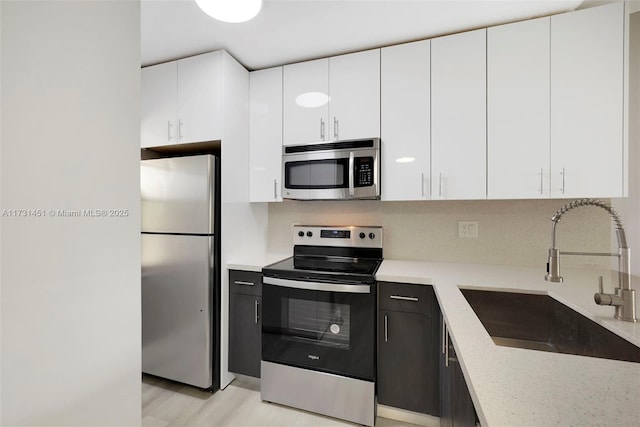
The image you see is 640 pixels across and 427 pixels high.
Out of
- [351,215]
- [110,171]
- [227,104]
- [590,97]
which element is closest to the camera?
[110,171]

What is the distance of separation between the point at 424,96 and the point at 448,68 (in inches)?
8.5

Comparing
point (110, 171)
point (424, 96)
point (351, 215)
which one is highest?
point (424, 96)

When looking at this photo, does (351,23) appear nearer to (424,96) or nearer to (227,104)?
(424,96)

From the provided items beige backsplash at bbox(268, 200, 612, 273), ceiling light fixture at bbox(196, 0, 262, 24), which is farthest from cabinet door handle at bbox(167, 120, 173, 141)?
beige backsplash at bbox(268, 200, 612, 273)

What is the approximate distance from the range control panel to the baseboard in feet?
3.48

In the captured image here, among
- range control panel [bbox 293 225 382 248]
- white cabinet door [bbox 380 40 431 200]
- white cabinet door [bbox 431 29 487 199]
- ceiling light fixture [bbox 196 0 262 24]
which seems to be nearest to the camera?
ceiling light fixture [bbox 196 0 262 24]

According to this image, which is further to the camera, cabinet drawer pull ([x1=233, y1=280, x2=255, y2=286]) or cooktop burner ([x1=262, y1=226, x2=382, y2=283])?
cabinet drawer pull ([x1=233, y1=280, x2=255, y2=286])

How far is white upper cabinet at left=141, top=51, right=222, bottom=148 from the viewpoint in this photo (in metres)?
2.09

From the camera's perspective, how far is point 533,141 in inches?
68.2

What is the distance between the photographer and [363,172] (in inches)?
79.3

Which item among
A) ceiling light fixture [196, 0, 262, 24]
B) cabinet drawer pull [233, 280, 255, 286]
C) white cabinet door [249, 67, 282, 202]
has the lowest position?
cabinet drawer pull [233, 280, 255, 286]

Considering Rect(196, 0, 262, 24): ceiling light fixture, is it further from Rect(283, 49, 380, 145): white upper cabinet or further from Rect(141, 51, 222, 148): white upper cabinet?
Rect(283, 49, 380, 145): white upper cabinet

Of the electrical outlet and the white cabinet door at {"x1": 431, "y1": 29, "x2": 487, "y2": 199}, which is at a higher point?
the white cabinet door at {"x1": 431, "y1": 29, "x2": 487, "y2": 199}

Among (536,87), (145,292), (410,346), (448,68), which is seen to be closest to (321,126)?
(448,68)
